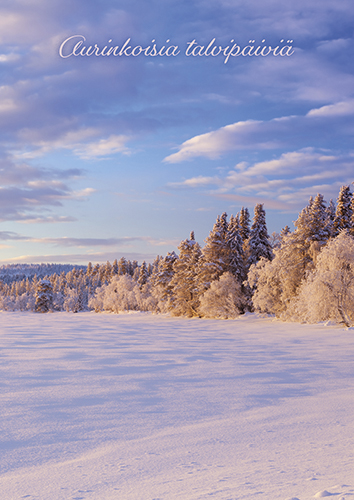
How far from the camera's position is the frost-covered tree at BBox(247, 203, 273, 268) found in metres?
49.3

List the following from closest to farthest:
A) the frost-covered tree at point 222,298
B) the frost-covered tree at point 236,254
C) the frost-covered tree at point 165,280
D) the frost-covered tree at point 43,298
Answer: the frost-covered tree at point 222,298
the frost-covered tree at point 236,254
the frost-covered tree at point 165,280
the frost-covered tree at point 43,298

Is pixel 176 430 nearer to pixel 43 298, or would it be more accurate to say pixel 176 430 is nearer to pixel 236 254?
pixel 236 254

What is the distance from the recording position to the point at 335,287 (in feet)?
90.5

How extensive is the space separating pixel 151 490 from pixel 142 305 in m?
71.3

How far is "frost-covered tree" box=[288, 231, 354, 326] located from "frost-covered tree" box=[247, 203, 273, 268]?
64.7 ft

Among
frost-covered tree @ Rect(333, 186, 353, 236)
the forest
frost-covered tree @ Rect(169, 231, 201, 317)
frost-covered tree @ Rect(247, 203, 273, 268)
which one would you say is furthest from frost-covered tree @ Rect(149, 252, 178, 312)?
frost-covered tree @ Rect(333, 186, 353, 236)

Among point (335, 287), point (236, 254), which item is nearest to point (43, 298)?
point (236, 254)

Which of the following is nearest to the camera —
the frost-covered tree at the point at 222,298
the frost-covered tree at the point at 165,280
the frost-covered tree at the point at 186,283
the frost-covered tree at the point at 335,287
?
the frost-covered tree at the point at 335,287

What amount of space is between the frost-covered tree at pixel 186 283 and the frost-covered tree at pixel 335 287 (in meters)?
21.6

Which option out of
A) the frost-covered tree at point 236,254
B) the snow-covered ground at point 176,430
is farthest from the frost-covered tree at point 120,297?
the snow-covered ground at point 176,430

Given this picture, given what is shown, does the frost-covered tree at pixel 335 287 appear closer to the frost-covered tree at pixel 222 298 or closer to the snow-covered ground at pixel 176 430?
the frost-covered tree at pixel 222 298

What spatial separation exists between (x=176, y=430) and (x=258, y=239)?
44560 millimetres

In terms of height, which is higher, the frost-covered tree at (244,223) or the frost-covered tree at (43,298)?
the frost-covered tree at (244,223)

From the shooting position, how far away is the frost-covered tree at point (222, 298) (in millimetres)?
43938
